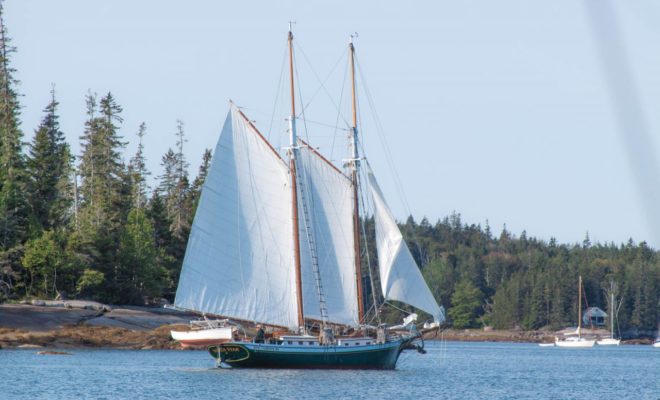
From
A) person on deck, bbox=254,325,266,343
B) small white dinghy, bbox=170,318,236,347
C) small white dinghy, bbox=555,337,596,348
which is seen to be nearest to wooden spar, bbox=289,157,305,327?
person on deck, bbox=254,325,266,343

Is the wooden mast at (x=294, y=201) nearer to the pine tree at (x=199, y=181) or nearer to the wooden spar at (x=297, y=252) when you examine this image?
the wooden spar at (x=297, y=252)

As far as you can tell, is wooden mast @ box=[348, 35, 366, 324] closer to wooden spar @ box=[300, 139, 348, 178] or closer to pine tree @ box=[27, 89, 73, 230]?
wooden spar @ box=[300, 139, 348, 178]

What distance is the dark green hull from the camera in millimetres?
65562

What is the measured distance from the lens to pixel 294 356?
66188 millimetres

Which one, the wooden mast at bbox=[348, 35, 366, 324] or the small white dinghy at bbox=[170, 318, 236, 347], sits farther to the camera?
the small white dinghy at bbox=[170, 318, 236, 347]

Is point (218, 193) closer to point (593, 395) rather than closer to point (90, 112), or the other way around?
point (593, 395)

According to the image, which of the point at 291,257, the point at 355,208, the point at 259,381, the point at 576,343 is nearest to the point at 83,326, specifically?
the point at 291,257

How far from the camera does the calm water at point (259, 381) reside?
5538 centimetres

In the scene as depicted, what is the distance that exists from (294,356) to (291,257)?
623 cm

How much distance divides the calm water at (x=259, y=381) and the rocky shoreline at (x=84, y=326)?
119 inches

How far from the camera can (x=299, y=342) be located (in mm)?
66312

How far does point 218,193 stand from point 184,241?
56108 millimetres

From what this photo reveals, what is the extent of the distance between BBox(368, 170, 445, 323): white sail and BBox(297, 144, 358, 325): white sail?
239cm

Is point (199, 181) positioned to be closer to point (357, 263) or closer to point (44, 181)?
point (44, 181)
